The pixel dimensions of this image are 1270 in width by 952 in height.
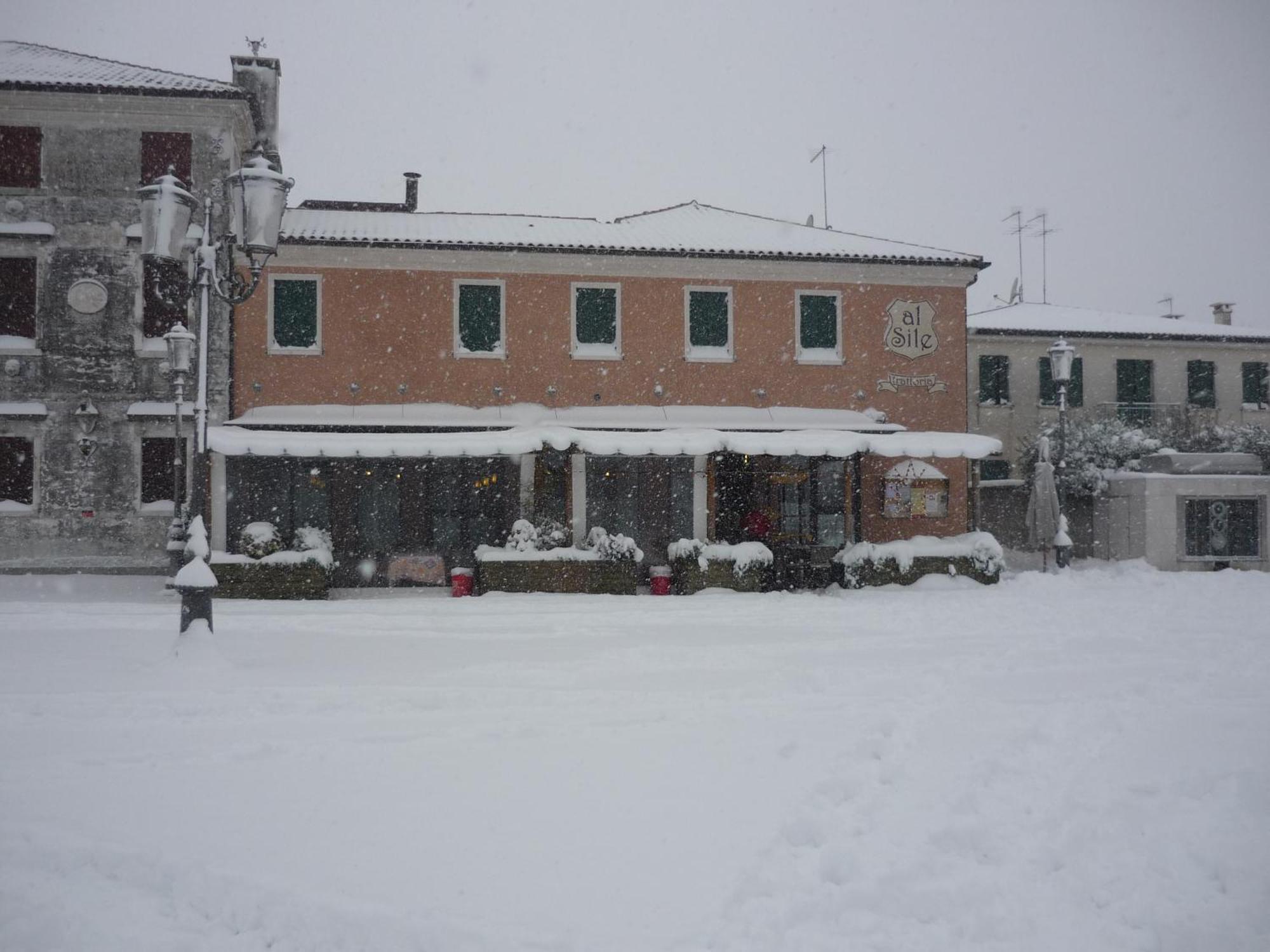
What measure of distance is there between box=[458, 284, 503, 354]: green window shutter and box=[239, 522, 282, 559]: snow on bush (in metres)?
4.83

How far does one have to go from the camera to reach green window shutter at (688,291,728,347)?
15961 millimetres

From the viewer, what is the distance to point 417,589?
13531 mm

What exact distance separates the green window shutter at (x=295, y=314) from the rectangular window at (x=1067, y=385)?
685 inches

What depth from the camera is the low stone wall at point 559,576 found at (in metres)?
12.6

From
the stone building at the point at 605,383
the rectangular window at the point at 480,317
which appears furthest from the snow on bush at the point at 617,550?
the rectangular window at the point at 480,317

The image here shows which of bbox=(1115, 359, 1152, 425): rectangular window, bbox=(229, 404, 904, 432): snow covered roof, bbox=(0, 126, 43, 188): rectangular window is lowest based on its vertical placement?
bbox=(229, 404, 904, 432): snow covered roof

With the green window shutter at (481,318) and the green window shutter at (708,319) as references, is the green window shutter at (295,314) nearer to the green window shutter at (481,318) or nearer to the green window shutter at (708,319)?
the green window shutter at (481,318)

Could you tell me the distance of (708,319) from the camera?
1598 cm

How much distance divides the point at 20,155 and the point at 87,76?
1.85 meters

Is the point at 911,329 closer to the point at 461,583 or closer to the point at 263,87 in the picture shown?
the point at 461,583

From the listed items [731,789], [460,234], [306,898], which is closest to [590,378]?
[460,234]

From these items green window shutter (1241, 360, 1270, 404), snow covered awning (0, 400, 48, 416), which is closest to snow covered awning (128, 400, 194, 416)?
snow covered awning (0, 400, 48, 416)

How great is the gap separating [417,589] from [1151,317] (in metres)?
23.2

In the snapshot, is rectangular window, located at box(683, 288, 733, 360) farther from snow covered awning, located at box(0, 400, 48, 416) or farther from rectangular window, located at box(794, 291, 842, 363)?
snow covered awning, located at box(0, 400, 48, 416)
